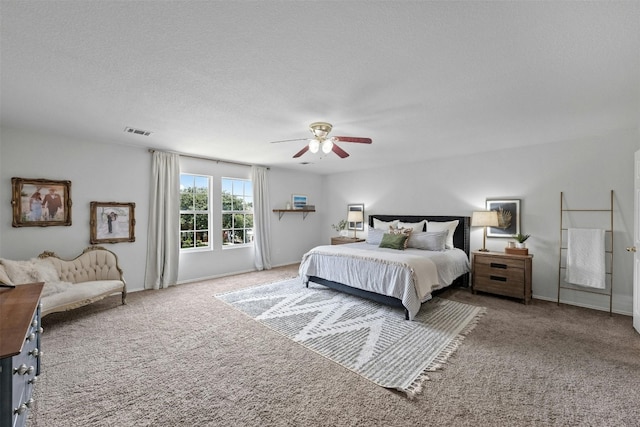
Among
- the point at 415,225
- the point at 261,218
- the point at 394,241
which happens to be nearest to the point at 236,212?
the point at 261,218

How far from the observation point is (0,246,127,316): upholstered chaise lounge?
3092 mm

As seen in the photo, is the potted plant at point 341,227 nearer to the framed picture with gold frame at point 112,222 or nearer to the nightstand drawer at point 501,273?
the nightstand drawer at point 501,273

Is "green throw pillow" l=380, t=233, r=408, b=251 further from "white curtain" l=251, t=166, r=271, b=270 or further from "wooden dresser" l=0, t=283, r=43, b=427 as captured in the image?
"wooden dresser" l=0, t=283, r=43, b=427

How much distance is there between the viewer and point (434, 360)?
8.12ft

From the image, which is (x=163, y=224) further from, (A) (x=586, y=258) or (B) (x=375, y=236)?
(A) (x=586, y=258)

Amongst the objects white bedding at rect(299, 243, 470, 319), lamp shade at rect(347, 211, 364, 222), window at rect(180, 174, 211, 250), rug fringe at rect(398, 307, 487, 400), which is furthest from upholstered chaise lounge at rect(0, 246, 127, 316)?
lamp shade at rect(347, 211, 364, 222)

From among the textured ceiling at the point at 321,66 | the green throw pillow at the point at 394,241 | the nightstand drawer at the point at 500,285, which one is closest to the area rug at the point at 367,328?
the nightstand drawer at the point at 500,285

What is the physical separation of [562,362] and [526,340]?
1.36ft

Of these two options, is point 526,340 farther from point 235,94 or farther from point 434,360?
point 235,94

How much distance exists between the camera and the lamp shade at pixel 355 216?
6414mm

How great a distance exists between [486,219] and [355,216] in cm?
278

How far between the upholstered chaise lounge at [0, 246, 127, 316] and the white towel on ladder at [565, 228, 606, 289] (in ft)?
20.8

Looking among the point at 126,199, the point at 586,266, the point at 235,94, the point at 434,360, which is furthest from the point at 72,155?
the point at 586,266

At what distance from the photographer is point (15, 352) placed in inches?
45.1
